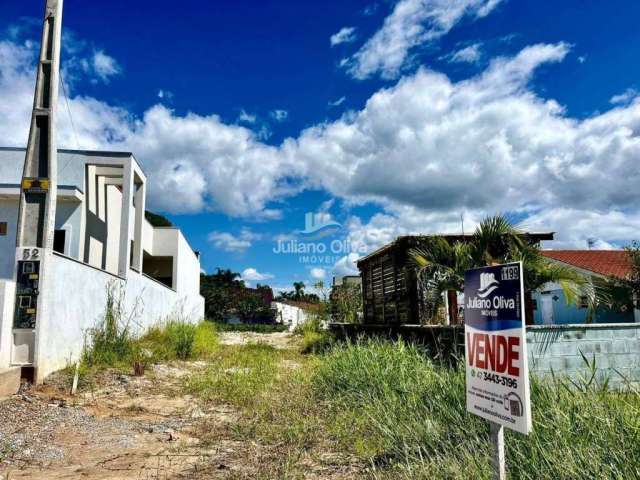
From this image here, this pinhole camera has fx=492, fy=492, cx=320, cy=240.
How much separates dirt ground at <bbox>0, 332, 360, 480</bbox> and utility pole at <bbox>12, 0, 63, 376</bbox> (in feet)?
3.30

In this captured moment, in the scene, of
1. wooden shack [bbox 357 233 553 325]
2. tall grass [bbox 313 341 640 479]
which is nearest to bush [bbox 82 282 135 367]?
tall grass [bbox 313 341 640 479]

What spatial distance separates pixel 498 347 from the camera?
2463mm

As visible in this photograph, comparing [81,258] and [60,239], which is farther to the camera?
[81,258]

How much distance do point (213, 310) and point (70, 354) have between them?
3410cm

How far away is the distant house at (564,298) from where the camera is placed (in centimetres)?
1930

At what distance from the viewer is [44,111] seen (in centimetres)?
827

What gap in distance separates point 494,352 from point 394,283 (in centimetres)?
874

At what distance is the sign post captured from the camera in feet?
7.48

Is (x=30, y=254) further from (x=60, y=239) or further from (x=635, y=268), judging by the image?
(x=635, y=268)

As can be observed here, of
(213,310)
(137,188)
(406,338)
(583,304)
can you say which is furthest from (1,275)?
(213,310)

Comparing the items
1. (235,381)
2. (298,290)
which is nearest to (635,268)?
(235,381)

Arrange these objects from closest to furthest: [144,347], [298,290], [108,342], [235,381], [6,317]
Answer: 1. [6,317]
2. [235,381]
3. [108,342]
4. [144,347]
5. [298,290]

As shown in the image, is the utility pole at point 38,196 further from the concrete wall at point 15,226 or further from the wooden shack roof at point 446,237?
the wooden shack roof at point 446,237

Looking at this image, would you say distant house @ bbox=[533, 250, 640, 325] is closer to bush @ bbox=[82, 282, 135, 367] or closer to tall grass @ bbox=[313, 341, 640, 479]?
bush @ bbox=[82, 282, 135, 367]
